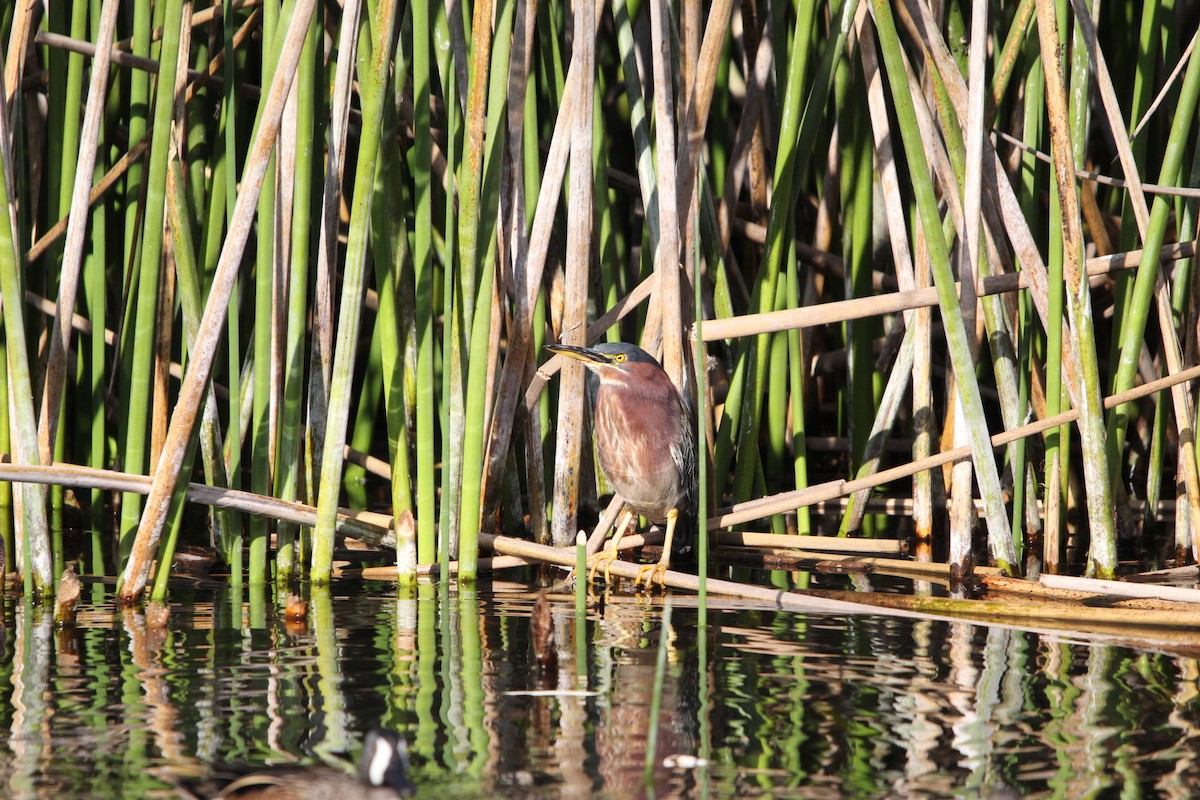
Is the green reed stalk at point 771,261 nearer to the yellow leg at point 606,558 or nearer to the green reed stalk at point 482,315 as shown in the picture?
the yellow leg at point 606,558

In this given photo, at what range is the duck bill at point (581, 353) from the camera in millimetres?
4977

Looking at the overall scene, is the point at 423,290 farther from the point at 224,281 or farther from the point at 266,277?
the point at 224,281

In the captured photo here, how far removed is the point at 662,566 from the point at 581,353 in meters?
0.89

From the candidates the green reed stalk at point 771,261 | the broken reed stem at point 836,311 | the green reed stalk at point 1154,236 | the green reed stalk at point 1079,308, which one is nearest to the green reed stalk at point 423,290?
the broken reed stem at point 836,311

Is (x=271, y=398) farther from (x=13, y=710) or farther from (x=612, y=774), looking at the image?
(x=612, y=774)

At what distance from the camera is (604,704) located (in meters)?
3.38

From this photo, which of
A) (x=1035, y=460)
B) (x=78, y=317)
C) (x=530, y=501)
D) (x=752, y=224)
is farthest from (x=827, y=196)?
(x=78, y=317)

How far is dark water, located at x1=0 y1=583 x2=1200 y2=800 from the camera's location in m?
2.84

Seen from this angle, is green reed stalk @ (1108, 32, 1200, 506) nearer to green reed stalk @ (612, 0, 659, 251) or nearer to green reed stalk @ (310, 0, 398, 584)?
green reed stalk @ (612, 0, 659, 251)

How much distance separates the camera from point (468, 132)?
15.0 feet

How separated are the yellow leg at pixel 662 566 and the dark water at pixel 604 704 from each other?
39 centimetres

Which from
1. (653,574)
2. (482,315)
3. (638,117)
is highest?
(638,117)

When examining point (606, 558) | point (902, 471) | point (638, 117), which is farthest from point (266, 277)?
point (902, 471)

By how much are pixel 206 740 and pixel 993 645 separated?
2368 millimetres
